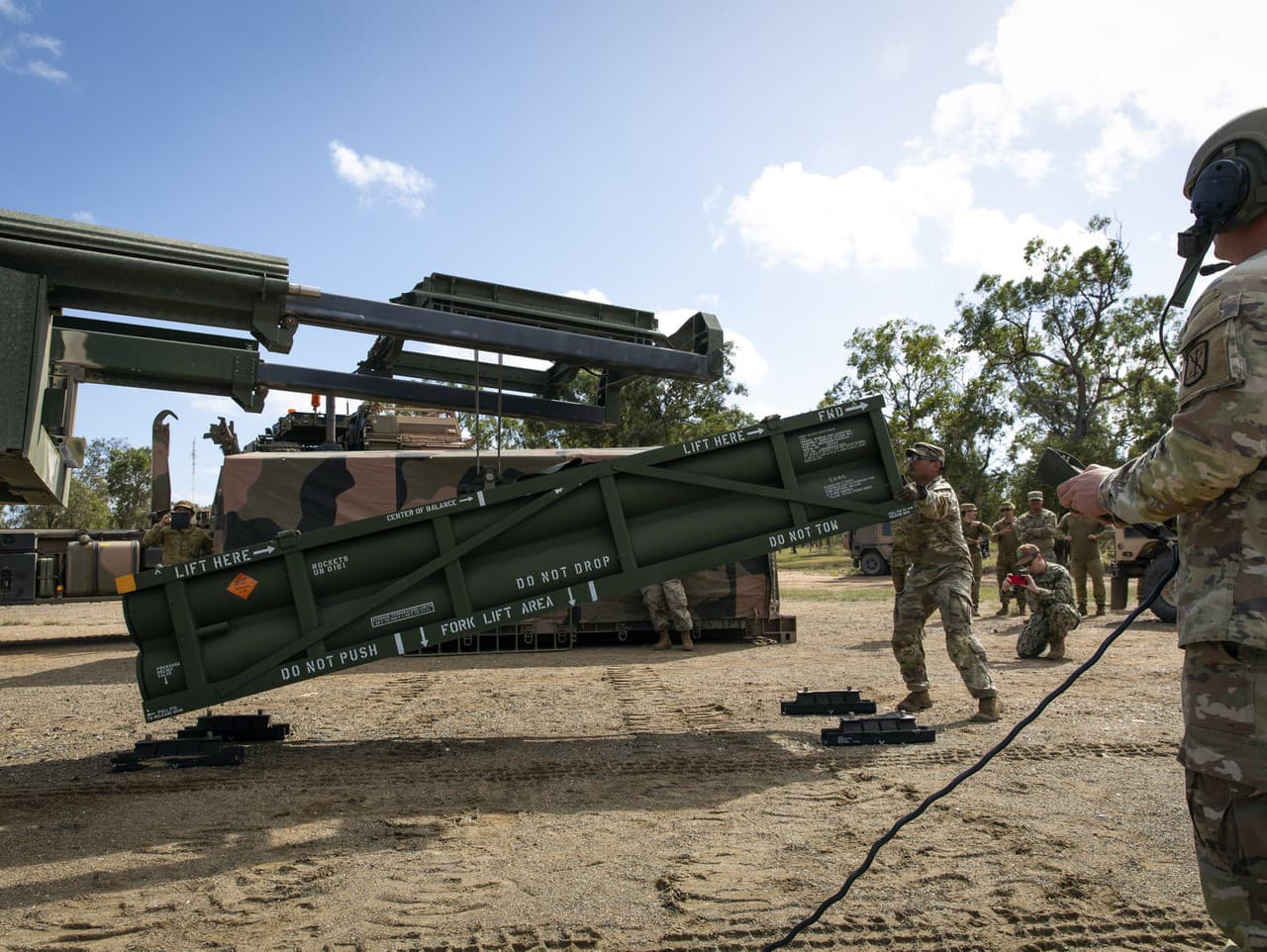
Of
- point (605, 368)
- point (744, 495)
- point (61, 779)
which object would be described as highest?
point (605, 368)

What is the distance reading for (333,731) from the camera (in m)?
6.54

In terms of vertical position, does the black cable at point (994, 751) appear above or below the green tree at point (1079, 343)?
below

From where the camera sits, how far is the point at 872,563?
28219 mm

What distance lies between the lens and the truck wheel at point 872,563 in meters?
28.2

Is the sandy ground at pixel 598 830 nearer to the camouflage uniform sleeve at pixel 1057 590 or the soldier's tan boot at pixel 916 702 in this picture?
the soldier's tan boot at pixel 916 702

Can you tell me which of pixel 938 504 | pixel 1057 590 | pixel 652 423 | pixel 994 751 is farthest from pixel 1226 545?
pixel 652 423

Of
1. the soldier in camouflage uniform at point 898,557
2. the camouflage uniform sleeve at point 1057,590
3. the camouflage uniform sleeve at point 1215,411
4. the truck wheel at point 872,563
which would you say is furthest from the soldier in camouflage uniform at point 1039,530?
the truck wheel at point 872,563

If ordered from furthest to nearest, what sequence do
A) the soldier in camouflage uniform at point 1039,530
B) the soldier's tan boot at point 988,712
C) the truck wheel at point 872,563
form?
1. the truck wheel at point 872,563
2. the soldier in camouflage uniform at point 1039,530
3. the soldier's tan boot at point 988,712

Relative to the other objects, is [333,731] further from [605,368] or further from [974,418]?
[974,418]

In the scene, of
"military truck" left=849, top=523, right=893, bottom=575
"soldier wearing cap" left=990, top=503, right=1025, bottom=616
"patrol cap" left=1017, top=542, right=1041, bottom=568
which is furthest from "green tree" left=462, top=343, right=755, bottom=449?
"patrol cap" left=1017, top=542, right=1041, bottom=568

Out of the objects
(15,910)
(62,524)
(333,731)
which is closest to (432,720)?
(333,731)

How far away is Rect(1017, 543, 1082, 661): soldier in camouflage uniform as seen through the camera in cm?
942

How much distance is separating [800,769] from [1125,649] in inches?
269

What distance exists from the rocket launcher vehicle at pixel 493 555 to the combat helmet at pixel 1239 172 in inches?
138
